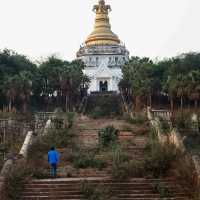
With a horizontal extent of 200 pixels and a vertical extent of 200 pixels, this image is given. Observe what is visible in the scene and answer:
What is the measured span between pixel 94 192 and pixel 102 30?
63960mm

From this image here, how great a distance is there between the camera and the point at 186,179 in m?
16.8

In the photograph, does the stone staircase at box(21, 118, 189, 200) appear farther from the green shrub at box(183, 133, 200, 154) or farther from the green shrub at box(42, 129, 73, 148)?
the green shrub at box(183, 133, 200, 154)

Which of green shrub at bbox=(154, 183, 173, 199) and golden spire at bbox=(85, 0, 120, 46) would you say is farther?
golden spire at bbox=(85, 0, 120, 46)

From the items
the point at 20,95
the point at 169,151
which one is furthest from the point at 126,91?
the point at 169,151

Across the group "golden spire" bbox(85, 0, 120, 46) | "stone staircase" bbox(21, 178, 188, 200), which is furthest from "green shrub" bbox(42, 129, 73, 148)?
"golden spire" bbox(85, 0, 120, 46)

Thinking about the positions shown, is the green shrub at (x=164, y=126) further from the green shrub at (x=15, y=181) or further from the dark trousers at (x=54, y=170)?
the green shrub at (x=15, y=181)

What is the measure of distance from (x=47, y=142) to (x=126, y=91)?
111ft

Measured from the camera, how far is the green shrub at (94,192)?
15695mm

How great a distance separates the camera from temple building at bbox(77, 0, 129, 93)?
6912 cm

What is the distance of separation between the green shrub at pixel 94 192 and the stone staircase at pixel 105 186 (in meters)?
0.15

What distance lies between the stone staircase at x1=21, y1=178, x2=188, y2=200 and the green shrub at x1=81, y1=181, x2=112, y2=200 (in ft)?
0.48

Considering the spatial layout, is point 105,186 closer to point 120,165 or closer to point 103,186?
point 103,186

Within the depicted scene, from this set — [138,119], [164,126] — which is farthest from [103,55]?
[164,126]

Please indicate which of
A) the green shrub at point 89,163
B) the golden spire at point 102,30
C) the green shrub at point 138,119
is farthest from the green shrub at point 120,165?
the golden spire at point 102,30
